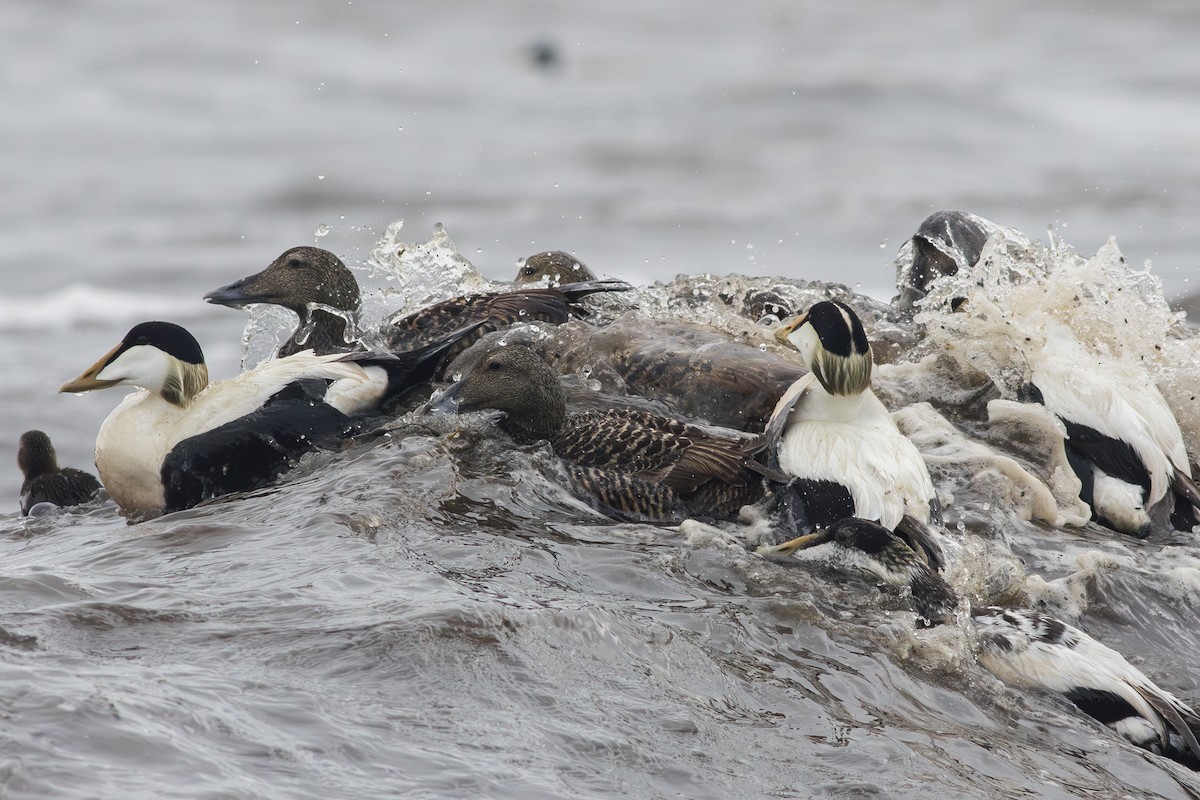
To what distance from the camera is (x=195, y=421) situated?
220 inches

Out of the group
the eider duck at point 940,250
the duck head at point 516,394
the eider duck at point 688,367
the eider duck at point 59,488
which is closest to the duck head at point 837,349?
the eider duck at point 688,367

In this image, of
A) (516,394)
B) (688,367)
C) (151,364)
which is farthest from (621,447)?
(151,364)

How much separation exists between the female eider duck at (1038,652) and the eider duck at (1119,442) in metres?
1.32

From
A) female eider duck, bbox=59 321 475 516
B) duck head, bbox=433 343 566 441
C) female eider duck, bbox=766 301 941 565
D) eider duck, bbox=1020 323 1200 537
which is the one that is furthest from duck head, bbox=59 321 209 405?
eider duck, bbox=1020 323 1200 537

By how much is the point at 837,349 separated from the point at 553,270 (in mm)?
2683

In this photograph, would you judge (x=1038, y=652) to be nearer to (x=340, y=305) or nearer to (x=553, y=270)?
(x=340, y=305)

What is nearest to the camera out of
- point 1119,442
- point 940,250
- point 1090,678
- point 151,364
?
point 1090,678

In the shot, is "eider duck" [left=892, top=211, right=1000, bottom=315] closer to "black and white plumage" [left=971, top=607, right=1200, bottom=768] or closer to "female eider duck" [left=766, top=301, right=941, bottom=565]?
"female eider duck" [left=766, top=301, right=941, bottom=565]

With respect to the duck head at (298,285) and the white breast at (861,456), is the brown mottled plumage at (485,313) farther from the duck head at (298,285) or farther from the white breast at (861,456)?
the white breast at (861,456)

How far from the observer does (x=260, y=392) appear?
18.8 ft

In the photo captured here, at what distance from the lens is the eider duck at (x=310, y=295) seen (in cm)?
676

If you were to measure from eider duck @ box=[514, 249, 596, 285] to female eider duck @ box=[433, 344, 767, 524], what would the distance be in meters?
1.82

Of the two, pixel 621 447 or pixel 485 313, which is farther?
pixel 485 313

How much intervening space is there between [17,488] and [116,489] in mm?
2555
